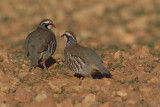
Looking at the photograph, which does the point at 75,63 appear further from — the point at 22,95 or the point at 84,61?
the point at 22,95

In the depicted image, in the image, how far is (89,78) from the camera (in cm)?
651

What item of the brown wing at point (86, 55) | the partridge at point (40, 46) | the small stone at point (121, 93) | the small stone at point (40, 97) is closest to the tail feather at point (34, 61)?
the partridge at point (40, 46)

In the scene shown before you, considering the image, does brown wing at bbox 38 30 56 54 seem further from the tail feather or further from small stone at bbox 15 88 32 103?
small stone at bbox 15 88 32 103

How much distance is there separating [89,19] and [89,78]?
8727mm

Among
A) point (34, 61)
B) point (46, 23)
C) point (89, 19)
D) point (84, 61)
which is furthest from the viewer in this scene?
point (89, 19)

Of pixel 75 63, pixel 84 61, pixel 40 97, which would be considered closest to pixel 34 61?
pixel 75 63

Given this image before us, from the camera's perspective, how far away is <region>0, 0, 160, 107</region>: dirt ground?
5801 millimetres

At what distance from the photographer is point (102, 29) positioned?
14.1m

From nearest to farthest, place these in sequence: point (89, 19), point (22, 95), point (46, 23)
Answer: point (22, 95) < point (46, 23) < point (89, 19)

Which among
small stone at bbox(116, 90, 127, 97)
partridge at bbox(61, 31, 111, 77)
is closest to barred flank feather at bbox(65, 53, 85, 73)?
partridge at bbox(61, 31, 111, 77)

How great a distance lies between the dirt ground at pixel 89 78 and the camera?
19.0ft

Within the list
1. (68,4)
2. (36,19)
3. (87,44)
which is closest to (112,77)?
(87,44)

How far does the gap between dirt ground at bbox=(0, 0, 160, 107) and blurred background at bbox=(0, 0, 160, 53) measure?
0.04 metres

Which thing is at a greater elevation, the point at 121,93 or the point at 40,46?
the point at 40,46
